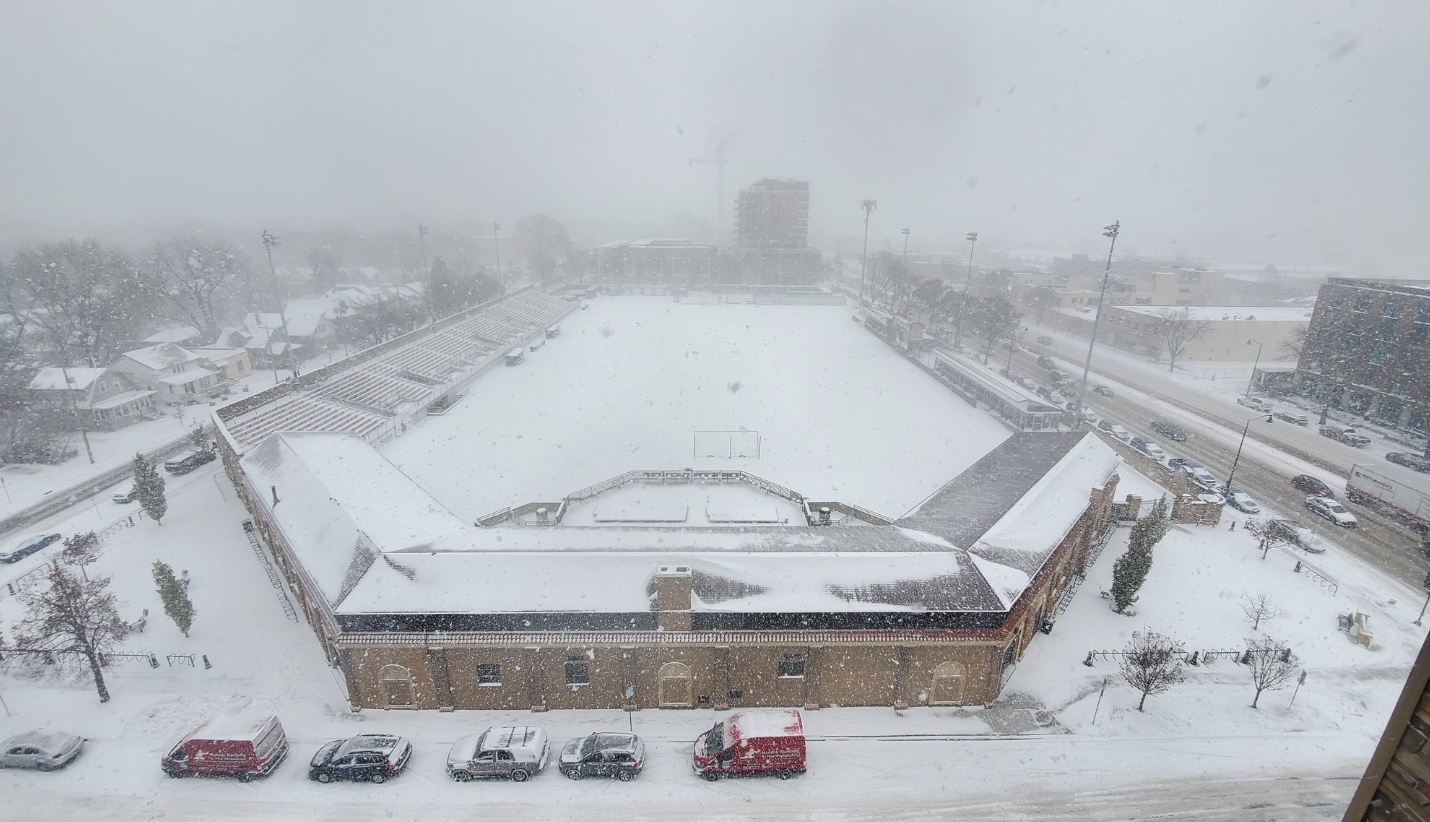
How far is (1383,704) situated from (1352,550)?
1135 cm

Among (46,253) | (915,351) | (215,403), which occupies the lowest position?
(215,403)

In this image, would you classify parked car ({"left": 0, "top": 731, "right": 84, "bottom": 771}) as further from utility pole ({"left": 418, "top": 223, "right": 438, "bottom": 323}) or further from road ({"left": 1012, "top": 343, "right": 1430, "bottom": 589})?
road ({"left": 1012, "top": 343, "right": 1430, "bottom": 589})

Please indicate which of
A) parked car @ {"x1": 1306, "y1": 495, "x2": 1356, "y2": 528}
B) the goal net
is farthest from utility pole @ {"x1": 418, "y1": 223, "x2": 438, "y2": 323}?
parked car @ {"x1": 1306, "y1": 495, "x2": 1356, "y2": 528}

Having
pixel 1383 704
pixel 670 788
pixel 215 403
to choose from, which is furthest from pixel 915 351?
pixel 215 403

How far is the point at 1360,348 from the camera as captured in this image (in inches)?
1622

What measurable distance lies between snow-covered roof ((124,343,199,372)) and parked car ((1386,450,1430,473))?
76359 millimetres

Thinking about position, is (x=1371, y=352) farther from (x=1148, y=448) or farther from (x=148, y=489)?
(x=148, y=489)

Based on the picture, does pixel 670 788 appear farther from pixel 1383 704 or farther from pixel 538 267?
pixel 538 267

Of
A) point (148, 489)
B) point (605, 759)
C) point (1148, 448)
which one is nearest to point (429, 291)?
point (148, 489)

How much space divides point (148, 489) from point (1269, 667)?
39826 millimetres

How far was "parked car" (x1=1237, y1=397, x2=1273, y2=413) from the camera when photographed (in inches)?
1692

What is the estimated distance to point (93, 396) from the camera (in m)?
38.9

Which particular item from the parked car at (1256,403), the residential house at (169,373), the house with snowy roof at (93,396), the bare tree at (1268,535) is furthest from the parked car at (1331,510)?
the residential house at (169,373)

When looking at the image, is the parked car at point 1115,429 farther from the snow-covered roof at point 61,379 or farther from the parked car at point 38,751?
the snow-covered roof at point 61,379
